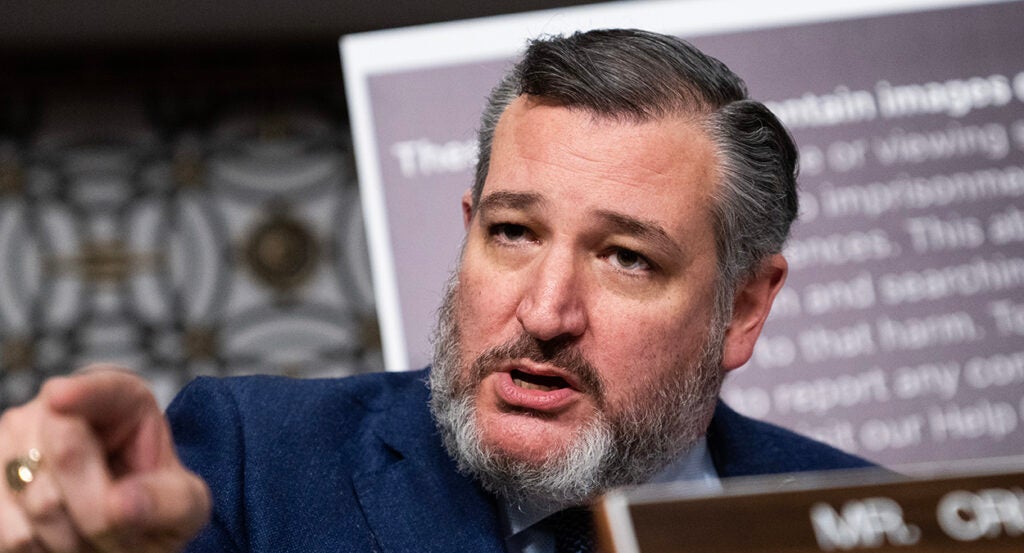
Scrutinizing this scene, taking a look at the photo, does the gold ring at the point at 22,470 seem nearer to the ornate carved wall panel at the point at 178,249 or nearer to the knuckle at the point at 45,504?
the knuckle at the point at 45,504

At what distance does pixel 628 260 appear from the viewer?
4.82 ft

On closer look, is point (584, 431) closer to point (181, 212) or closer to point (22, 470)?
point (22, 470)

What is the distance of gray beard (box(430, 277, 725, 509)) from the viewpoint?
140 centimetres

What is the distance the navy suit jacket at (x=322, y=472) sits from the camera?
142cm

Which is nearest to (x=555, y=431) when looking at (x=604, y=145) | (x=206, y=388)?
(x=604, y=145)

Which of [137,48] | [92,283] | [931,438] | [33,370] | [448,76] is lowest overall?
[931,438]

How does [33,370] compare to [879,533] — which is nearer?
[879,533]

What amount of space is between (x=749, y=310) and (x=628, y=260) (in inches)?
13.4

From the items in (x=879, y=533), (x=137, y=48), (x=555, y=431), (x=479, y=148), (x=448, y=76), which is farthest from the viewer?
(x=137, y=48)

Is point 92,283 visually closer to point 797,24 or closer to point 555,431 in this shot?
point 797,24

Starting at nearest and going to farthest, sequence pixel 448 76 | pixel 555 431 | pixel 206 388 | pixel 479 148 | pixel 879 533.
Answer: pixel 879 533 → pixel 555 431 → pixel 206 388 → pixel 479 148 → pixel 448 76

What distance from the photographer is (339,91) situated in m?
3.92

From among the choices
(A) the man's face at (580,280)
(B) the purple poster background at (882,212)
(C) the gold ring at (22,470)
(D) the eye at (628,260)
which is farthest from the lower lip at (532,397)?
(B) the purple poster background at (882,212)

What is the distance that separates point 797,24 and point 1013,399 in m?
0.99
